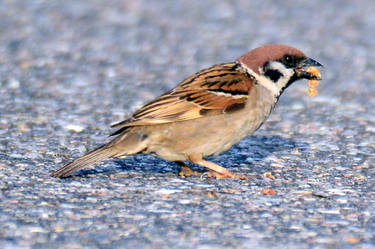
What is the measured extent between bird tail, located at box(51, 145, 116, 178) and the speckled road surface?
0.07 meters

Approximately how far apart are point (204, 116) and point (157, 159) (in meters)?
0.77

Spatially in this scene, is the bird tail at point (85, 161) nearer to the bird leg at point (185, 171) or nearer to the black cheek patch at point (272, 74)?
the bird leg at point (185, 171)

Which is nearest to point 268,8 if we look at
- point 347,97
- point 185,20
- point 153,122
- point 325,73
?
point 185,20

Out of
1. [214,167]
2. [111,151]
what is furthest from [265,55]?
[111,151]

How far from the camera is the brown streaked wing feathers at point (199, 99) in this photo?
5574 millimetres

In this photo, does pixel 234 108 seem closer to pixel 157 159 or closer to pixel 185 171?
pixel 185 171

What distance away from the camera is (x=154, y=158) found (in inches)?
247

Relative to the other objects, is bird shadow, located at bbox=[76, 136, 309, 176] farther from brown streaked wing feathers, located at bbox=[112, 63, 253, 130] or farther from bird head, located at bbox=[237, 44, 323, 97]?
bird head, located at bbox=[237, 44, 323, 97]

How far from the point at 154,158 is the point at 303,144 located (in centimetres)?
134

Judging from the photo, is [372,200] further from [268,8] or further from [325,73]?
[268,8]

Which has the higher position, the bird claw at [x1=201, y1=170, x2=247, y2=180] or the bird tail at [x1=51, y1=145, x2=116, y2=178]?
the bird tail at [x1=51, y1=145, x2=116, y2=178]

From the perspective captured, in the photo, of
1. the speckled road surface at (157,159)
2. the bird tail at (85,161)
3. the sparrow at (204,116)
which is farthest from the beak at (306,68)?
the bird tail at (85,161)

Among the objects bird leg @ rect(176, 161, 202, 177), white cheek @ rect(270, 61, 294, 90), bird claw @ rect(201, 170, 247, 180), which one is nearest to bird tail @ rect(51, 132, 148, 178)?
bird leg @ rect(176, 161, 202, 177)

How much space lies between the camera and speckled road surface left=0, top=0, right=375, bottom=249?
4.65 metres
